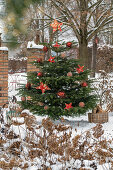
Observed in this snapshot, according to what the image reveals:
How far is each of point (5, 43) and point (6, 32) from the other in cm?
8

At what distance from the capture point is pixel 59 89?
4.29m

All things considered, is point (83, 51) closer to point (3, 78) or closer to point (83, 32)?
point (83, 32)

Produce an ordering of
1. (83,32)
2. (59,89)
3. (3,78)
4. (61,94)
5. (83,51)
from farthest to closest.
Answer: (83,51), (83,32), (3,78), (59,89), (61,94)

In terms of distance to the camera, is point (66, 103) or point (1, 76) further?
point (1, 76)

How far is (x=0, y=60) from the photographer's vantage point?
19.0ft

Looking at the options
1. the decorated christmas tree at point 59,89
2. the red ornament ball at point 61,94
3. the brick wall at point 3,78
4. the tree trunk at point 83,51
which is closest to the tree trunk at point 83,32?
the tree trunk at point 83,51

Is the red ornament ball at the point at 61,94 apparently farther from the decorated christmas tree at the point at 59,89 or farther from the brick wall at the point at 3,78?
the brick wall at the point at 3,78

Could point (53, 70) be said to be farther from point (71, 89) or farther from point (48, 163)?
point (48, 163)

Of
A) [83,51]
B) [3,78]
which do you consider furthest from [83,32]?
[3,78]

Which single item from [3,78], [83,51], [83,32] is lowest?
[3,78]

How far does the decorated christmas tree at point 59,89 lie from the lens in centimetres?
405

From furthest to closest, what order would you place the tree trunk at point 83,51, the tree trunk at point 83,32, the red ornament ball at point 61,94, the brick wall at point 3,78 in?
the tree trunk at point 83,51, the tree trunk at point 83,32, the brick wall at point 3,78, the red ornament ball at point 61,94

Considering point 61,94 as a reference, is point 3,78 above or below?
above

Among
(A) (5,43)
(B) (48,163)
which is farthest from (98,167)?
(A) (5,43)
